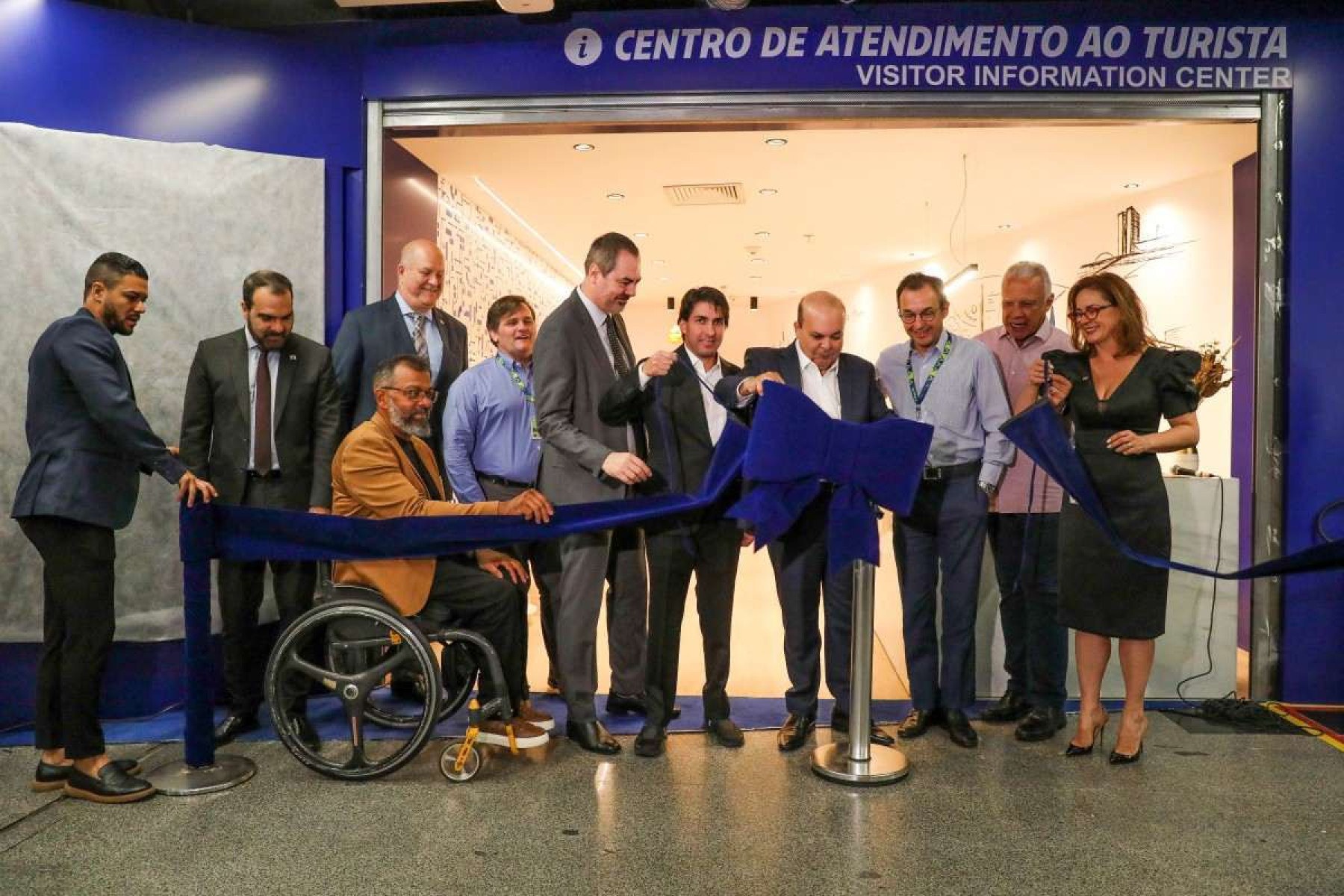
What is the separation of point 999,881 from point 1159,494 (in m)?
1.45

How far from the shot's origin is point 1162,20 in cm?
398

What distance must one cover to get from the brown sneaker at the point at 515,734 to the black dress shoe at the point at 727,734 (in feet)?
1.95

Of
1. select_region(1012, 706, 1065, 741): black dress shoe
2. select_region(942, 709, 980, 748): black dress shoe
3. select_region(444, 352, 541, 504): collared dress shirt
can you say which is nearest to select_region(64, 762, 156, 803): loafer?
select_region(444, 352, 541, 504): collared dress shirt

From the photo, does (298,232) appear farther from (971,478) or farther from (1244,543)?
(1244,543)

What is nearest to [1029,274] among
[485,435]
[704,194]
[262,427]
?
[485,435]

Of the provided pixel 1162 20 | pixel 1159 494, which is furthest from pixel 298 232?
pixel 1162 20

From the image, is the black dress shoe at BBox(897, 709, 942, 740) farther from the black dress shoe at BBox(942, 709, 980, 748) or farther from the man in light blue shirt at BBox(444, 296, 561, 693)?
the man in light blue shirt at BBox(444, 296, 561, 693)

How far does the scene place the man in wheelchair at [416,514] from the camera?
3014 mm

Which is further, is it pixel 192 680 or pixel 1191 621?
pixel 1191 621

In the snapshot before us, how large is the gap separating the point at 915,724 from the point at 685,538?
1.08m

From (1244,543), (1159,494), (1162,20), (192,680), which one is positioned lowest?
(192,680)

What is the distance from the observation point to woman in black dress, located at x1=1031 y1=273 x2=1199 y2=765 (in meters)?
3.10

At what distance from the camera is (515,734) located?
10.1 feet

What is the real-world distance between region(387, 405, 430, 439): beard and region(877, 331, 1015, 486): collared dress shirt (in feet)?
5.59
